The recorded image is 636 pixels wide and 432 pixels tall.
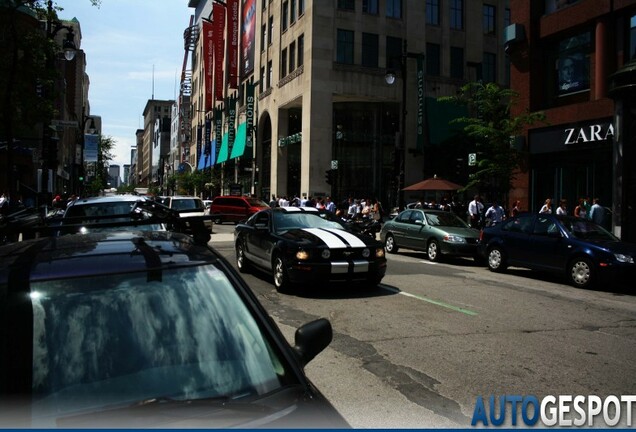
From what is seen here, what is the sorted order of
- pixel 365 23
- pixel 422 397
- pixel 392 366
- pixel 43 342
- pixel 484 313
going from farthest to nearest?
pixel 365 23 → pixel 484 313 → pixel 392 366 → pixel 422 397 → pixel 43 342

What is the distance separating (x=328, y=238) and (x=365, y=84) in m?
33.6

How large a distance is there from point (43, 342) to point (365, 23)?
42327mm

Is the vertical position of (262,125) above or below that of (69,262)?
above

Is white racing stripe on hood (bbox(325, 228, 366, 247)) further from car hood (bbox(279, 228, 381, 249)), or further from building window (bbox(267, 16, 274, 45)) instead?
building window (bbox(267, 16, 274, 45))

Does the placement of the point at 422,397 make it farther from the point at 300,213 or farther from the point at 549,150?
the point at 549,150

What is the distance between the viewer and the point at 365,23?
41031mm

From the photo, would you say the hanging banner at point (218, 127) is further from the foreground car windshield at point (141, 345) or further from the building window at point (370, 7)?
the foreground car windshield at point (141, 345)

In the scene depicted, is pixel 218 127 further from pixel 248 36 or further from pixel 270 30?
pixel 270 30

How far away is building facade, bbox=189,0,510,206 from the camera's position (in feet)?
132

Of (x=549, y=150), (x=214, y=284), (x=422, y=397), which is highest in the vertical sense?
(x=549, y=150)

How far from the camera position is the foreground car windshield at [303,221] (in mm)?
10281

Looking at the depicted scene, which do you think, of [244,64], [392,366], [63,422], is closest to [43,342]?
[63,422]

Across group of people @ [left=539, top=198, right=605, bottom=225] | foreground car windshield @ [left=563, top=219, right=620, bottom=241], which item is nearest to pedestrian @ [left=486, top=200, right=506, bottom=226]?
group of people @ [left=539, top=198, right=605, bottom=225]

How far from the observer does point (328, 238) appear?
9.29 meters
